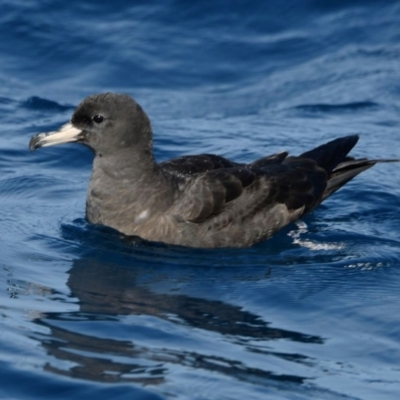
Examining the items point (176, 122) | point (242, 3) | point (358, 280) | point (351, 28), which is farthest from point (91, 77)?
point (358, 280)

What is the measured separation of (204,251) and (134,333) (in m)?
1.93

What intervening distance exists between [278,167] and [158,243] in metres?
1.45

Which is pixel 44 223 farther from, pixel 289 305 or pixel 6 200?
pixel 289 305

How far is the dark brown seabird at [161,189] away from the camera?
887cm

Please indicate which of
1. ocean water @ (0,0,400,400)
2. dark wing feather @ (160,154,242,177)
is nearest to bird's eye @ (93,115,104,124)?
dark wing feather @ (160,154,242,177)

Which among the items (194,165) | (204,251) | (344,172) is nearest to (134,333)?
(204,251)

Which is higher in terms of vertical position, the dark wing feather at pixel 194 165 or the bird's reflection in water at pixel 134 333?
the dark wing feather at pixel 194 165

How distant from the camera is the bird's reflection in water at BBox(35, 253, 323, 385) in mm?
6457

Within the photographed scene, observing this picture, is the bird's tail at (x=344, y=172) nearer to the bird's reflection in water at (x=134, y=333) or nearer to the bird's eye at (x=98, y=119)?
the bird's eye at (x=98, y=119)

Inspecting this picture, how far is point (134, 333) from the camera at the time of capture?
7.01 m

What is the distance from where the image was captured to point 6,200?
10.2m

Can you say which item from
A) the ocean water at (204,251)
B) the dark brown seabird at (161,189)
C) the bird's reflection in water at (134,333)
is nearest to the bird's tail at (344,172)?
the ocean water at (204,251)

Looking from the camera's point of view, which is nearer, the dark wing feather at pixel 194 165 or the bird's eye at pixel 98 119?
the bird's eye at pixel 98 119

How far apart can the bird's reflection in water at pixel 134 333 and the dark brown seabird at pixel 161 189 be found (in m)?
0.69
